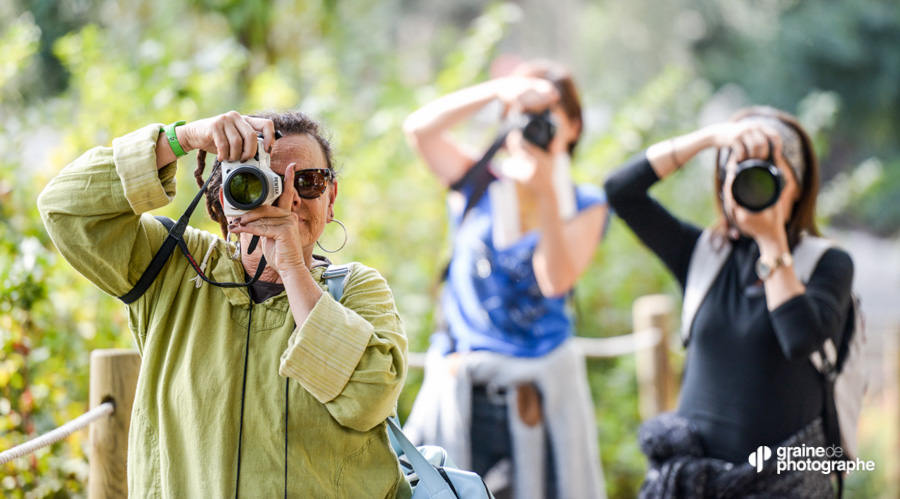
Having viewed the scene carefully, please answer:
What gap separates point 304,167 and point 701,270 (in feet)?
4.23

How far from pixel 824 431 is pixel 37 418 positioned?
2359mm

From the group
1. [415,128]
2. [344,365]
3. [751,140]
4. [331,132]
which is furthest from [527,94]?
[344,365]

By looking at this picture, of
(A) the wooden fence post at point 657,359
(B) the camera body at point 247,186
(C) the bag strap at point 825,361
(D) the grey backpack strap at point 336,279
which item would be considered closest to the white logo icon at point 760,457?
(C) the bag strap at point 825,361

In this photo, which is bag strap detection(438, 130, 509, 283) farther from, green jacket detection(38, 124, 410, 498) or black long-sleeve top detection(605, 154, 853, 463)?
green jacket detection(38, 124, 410, 498)

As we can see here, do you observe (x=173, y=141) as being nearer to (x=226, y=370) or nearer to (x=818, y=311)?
(x=226, y=370)

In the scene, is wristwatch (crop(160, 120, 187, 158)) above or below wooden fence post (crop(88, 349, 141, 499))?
above

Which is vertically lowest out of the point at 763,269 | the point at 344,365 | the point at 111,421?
the point at 111,421

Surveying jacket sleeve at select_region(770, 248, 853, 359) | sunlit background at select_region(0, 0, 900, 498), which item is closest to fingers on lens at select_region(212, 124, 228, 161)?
sunlit background at select_region(0, 0, 900, 498)

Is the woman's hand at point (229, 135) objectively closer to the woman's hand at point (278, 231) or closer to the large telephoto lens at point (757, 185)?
the woman's hand at point (278, 231)

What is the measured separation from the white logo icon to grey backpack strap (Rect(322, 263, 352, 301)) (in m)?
1.25

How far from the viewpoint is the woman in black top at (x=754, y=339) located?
2.05 metres

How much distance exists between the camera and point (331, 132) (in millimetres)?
1740

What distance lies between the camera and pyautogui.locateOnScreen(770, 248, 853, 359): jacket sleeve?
1.97 metres

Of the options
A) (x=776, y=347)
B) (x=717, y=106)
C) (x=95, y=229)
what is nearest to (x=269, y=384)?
(x=95, y=229)
